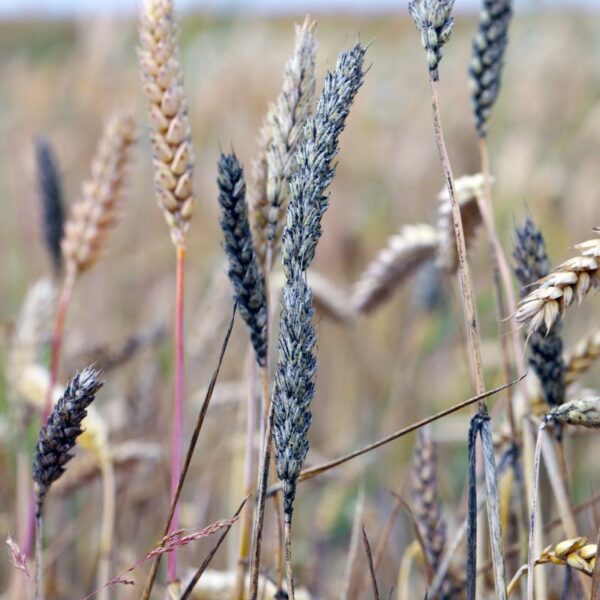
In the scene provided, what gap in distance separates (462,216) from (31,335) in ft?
2.33

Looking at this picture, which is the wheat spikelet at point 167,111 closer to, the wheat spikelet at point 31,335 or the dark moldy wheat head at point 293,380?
the dark moldy wheat head at point 293,380

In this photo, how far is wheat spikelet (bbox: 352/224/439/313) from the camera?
3.61 feet

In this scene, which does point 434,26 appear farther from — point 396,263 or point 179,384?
point 396,263

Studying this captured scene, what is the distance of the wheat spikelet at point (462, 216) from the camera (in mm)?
847

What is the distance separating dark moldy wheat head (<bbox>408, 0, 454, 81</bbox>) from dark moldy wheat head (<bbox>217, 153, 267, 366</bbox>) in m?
0.16

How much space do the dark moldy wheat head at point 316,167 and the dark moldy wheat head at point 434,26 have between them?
0.17 feet

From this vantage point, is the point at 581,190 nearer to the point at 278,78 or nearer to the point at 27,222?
the point at 27,222

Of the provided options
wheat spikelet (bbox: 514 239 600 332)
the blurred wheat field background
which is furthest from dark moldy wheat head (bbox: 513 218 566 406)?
wheat spikelet (bbox: 514 239 600 332)

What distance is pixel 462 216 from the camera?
0.89 m

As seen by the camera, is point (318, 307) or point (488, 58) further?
point (318, 307)

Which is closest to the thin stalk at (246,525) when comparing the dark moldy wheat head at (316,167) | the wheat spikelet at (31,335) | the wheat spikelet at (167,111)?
the wheat spikelet at (167,111)

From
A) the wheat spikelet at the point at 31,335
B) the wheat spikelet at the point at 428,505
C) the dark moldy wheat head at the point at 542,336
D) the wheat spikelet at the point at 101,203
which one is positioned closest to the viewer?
the dark moldy wheat head at the point at 542,336

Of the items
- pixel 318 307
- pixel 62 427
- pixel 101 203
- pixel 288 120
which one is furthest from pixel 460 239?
pixel 318 307

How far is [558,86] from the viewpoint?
5023 millimetres
